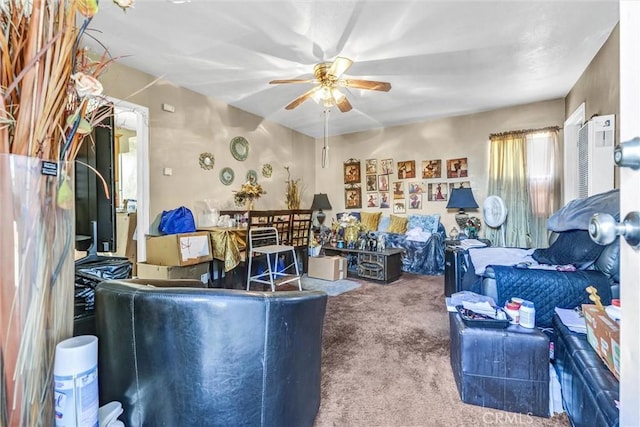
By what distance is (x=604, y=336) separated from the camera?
1.11 meters

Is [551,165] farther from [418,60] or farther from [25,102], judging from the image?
[25,102]

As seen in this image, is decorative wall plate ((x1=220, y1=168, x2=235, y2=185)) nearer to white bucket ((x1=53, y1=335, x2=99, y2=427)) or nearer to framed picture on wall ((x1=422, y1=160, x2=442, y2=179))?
framed picture on wall ((x1=422, y1=160, x2=442, y2=179))

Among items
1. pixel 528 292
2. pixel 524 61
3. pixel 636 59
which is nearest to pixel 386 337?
pixel 528 292

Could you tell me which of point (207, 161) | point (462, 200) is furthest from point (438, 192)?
point (207, 161)

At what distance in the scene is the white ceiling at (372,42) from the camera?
2.14m

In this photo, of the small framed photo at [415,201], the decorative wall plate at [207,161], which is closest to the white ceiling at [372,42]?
the decorative wall plate at [207,161]

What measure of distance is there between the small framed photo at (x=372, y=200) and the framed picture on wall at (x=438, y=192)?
3.16 ft

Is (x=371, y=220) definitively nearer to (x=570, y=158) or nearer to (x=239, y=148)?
(x=239, y=148)

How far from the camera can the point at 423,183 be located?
5.04m

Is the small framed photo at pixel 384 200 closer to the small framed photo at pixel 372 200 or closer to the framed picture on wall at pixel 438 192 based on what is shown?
the small framed photo at pixel 372 200

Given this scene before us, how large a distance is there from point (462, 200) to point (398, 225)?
1119mm

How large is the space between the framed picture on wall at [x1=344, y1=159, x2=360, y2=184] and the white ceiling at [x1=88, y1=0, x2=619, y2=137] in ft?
6.53

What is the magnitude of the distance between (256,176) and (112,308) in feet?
12.7

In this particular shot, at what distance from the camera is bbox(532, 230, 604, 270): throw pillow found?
1812mm
